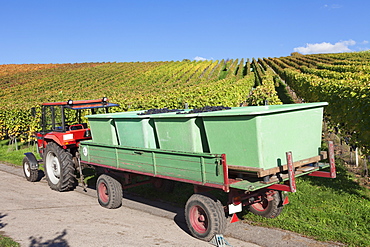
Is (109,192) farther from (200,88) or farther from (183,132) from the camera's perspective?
(200,88)

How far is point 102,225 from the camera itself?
21.7ft

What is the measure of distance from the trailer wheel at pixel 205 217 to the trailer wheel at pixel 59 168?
15.0 feet

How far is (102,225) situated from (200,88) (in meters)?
18.4

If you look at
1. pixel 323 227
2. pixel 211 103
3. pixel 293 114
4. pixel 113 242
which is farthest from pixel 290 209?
pixel 211 103

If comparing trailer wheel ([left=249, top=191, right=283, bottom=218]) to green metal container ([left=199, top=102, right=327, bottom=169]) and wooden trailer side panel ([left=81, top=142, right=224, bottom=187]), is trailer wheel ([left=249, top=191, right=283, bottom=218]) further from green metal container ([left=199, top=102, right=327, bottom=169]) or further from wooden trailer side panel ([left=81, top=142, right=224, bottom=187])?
wooden trailer side panel ([left=81, top=142, right=224, bottom=187])

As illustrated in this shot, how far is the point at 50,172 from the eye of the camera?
1005cm

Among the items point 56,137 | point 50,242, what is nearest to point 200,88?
point 56,137

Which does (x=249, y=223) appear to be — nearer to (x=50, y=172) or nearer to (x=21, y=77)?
(x=50, y=172)

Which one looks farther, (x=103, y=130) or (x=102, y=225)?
(x=103, y=130)

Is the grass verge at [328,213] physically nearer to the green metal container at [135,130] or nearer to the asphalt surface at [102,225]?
the asphalt surface at [102,225]

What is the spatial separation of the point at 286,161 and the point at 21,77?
64.7 m

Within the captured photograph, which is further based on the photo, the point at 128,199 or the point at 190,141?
the point at 128,199

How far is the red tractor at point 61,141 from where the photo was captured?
9.28 m

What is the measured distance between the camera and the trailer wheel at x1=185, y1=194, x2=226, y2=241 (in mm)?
5555
